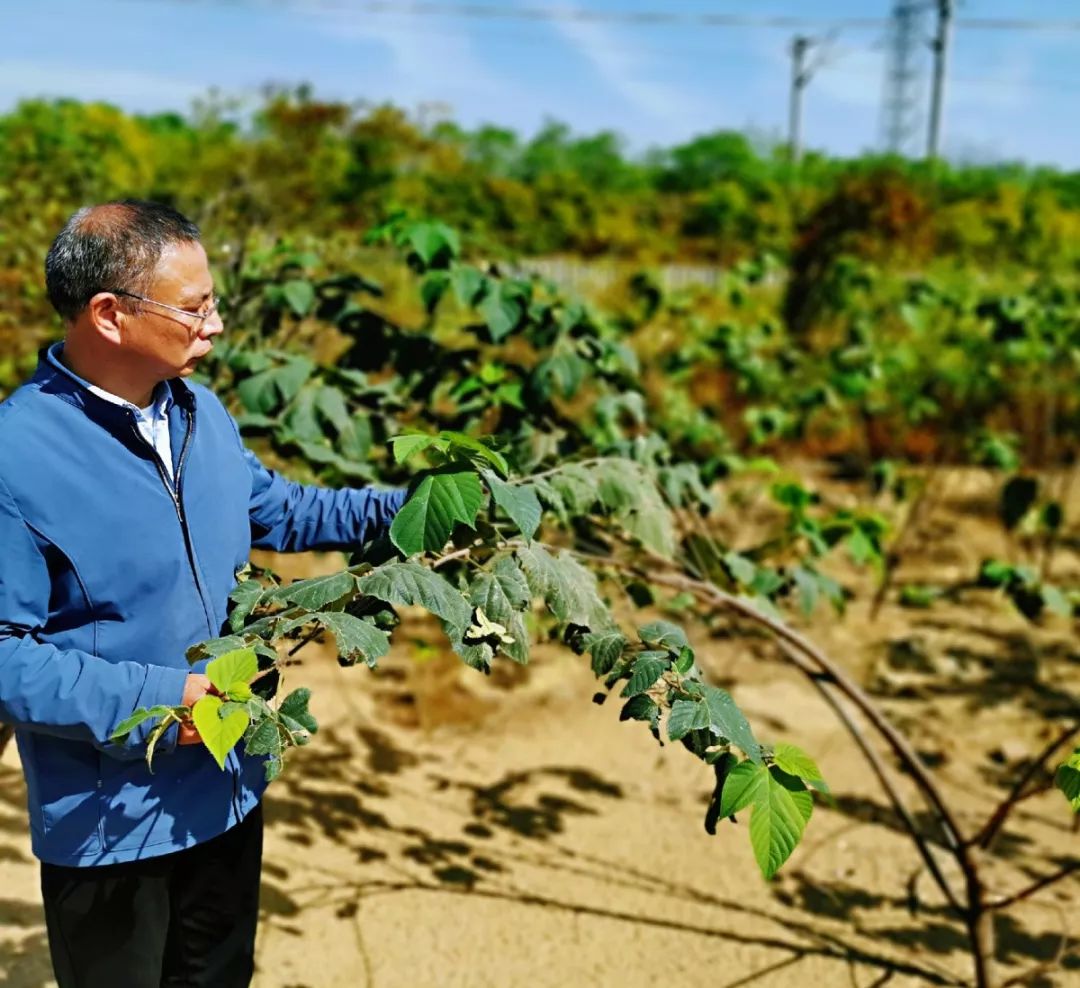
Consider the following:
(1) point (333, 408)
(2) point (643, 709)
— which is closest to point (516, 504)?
(2) point (643, 709)

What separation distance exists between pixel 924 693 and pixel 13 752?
135 inches

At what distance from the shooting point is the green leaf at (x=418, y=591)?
4.89 feet

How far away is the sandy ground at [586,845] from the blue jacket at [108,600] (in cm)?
115

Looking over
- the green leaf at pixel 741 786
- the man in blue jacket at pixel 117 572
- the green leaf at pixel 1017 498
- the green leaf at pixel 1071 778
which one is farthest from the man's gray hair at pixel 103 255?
the green leaf at pixel 1017 498

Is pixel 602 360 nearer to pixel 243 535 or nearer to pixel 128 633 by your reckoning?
pixel 243 535

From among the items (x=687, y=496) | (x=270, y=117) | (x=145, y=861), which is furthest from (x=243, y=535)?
(x=270, y=117)

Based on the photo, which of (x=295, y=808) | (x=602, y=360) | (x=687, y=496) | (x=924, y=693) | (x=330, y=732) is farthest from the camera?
(x=924, y=693)

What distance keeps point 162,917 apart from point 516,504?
868mm

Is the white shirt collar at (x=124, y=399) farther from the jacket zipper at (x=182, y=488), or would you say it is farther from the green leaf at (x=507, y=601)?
the green leaf at (x=507, y=601)

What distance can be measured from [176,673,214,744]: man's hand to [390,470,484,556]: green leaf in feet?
0.98

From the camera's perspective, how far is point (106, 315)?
1.56 meters

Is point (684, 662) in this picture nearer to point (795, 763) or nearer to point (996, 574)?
point (795, 763)

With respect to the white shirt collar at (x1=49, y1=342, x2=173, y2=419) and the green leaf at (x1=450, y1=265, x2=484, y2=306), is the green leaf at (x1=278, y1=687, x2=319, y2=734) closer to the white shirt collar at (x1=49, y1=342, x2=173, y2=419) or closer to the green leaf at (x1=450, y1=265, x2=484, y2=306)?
the white shirt collar at (x1=49, y1=342, x2=173, y2=419)

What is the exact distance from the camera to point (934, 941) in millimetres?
3104
